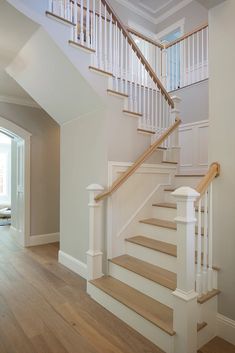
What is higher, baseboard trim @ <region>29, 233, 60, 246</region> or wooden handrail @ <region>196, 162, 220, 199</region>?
wooden handrail @ <region>196, 162, 220, 199</region>

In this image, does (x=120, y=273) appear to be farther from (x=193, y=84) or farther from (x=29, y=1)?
(x=193, y=84)

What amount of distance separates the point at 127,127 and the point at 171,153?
3.08ft

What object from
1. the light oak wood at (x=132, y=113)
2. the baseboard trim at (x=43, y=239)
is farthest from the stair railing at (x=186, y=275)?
the baseboard trim at (x=43, y=239)

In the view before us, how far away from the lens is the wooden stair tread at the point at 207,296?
6.09ft

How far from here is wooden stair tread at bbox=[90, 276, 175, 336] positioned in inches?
74.1

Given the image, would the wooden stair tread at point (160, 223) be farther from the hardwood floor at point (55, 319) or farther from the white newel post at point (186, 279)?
the hardwood floor at point (55, 319)

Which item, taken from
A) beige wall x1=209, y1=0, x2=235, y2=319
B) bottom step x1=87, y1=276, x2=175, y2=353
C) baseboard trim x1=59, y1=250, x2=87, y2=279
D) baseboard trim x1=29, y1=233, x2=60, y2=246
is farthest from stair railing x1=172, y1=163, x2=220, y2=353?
baseboard trim x1=29, y1=233, x2=60, y2=246

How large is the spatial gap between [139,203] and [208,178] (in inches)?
48.3

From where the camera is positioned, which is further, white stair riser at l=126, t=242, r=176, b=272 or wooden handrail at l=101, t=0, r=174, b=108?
wooden handrail at l=101, t=0, r=174, b=108

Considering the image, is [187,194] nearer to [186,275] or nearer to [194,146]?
[186,275]

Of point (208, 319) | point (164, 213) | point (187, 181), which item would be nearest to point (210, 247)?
point (208, 319)

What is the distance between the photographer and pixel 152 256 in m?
2.52

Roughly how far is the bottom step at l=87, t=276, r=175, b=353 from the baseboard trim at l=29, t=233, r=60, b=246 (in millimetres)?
2389

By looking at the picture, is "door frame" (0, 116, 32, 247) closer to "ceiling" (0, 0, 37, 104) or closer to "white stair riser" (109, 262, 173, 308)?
"ceiling" (0, 0, 37, 104)
